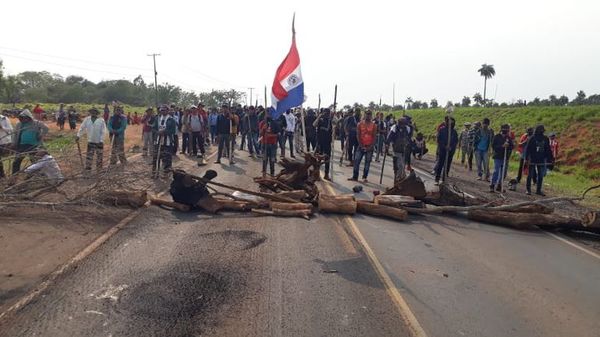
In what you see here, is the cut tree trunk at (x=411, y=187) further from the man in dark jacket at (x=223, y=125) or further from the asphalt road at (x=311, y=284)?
the man in dark jacket at (x=223, y=125)

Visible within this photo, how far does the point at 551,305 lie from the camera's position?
5.69 meters

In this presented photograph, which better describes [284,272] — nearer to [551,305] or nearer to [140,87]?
[551,305]

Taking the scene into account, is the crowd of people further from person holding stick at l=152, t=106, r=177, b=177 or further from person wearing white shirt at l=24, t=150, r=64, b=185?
person wearing white shirt at l=24, t=150, r=64, b=185

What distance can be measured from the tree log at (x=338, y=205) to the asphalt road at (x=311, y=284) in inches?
30.9

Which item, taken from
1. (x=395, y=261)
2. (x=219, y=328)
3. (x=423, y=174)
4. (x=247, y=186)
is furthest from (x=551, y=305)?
(x=423, y=174)

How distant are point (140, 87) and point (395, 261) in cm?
10246

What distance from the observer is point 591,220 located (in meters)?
9.11

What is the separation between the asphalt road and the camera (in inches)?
187

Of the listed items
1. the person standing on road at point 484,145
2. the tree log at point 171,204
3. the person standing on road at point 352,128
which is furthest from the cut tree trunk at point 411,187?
the person standing on road at point 484,145

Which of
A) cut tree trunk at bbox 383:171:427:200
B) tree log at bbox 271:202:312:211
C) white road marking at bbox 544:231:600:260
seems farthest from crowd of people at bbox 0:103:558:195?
white road marking at bbox 544:231:600:260

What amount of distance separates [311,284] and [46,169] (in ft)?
18.2

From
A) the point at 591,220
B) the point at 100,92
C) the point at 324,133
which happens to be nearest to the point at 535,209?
the point at 591,220

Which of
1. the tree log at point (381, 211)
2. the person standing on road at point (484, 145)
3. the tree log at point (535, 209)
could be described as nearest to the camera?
the tree log at point (381, 211)

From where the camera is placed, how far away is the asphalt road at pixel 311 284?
15.6 feet
